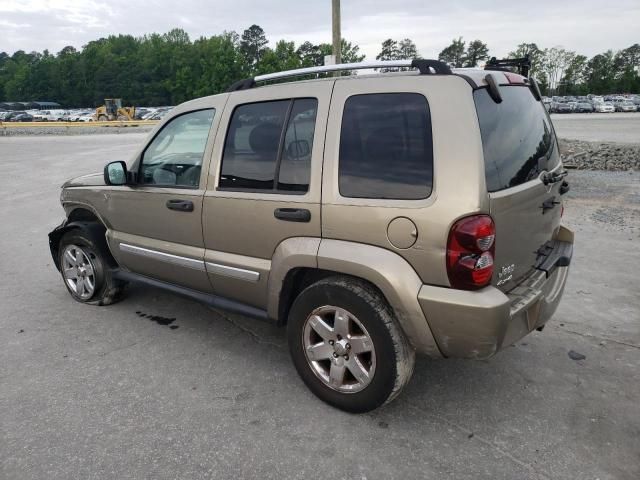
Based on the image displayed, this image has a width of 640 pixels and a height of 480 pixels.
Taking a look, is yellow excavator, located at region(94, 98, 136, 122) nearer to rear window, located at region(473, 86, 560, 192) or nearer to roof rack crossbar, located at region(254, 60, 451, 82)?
roof rack crossbar, located at region(254, 60, 451, 82)

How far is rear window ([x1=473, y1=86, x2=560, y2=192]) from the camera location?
2.48 metres

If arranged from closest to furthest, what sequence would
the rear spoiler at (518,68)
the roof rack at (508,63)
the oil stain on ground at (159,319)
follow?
the rear spoiler at (518,68), the roof rack at (508,63), the oil stain on ground at (159,319)

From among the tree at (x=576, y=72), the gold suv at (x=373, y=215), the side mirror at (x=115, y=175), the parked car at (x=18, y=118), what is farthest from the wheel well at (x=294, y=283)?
the tree at (x=576, y=72)

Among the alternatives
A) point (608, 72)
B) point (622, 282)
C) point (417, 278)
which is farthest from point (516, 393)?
point (608, 72)

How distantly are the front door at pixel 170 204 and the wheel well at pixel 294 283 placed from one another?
71 cm

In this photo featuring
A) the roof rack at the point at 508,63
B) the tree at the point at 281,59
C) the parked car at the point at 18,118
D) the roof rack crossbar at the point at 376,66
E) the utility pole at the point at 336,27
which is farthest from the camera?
the tree at the point at 281,59

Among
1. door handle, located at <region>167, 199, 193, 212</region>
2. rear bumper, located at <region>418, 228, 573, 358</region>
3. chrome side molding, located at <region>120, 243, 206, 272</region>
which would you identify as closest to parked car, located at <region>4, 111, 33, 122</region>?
chrome side molding, located at <region>120, 243, 206, 272</region>

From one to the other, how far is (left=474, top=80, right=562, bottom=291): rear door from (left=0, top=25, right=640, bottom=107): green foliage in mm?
89904

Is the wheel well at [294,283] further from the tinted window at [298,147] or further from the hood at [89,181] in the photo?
the hood at [89,181]

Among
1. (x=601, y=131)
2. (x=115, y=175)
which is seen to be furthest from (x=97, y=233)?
(x=601, y=131)

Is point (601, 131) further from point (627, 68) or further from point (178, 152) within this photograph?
point (627, 68)

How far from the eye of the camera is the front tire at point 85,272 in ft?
14.6

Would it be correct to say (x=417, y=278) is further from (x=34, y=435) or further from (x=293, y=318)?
(x=34, y=435)

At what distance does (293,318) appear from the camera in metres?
3.01
